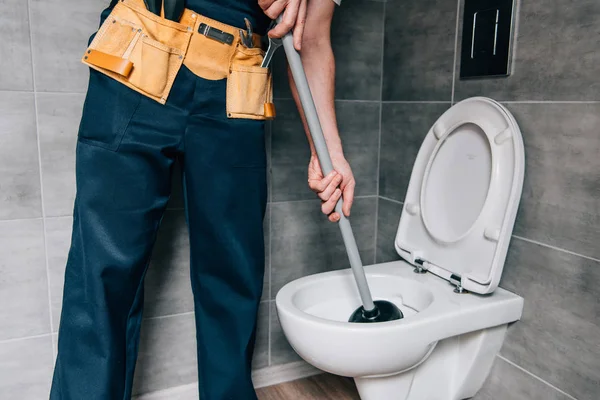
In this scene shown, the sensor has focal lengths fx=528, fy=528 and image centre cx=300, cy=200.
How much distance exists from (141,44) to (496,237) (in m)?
0.83

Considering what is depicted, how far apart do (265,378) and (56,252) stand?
2.36 feet

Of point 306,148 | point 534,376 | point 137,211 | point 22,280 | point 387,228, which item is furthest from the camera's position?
point 387,228

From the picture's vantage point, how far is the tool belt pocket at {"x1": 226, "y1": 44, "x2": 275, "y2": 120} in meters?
1.12

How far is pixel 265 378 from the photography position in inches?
64.0

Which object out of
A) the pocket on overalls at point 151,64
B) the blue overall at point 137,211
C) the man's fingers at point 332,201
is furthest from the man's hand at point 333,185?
the pocket on overalls at point 151,64

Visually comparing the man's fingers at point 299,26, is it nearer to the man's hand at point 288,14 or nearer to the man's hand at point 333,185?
the man's hand at point 288,14

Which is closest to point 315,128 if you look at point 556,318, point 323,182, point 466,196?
point 323,182

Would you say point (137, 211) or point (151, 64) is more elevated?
point (151, 64)

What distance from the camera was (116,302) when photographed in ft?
3.61

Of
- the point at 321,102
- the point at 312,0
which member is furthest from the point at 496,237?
the point at 312,0

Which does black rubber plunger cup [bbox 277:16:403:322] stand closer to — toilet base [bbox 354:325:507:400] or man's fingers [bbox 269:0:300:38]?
man's fingers [bbox 269:0:300:38]

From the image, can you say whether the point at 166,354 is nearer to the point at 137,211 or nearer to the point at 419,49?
the point at 137,211

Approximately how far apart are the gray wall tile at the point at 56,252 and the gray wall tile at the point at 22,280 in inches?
0.6

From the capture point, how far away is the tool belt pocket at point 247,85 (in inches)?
44.0
